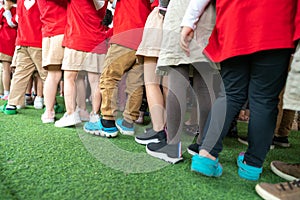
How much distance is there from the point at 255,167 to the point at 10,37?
2566mm

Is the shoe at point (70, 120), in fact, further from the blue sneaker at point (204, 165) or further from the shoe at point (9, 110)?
the blue sneaker at point (204, 165)

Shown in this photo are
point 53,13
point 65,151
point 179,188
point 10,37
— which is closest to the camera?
point 179,188

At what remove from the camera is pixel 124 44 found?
3.93 ft

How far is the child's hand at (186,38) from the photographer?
0.83 metres

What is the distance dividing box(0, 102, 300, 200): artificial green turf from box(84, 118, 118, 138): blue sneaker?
59 millimetres

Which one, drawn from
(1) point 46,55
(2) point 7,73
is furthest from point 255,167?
(2) point 7,73

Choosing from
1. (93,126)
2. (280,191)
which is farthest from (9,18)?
(280,191)

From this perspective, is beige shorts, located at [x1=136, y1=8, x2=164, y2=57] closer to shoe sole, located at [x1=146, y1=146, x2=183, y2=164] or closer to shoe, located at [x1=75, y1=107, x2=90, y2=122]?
shoe sole, located at [x1=146, y1=146, x2=183, y2=164]

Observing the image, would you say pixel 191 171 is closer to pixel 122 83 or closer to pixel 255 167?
pixel 255 167

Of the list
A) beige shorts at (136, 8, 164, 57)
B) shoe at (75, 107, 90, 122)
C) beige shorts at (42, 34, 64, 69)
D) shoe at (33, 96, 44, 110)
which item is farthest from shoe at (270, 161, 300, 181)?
shoe at (33, 96, 44, 110)

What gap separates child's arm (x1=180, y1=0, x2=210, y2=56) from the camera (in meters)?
0.82

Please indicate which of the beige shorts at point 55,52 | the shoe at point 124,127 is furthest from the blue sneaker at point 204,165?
the beige shorts at point 55,52

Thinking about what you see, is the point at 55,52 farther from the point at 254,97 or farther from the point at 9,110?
the point at 254,97

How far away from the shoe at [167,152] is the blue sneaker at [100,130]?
1.03 feet
